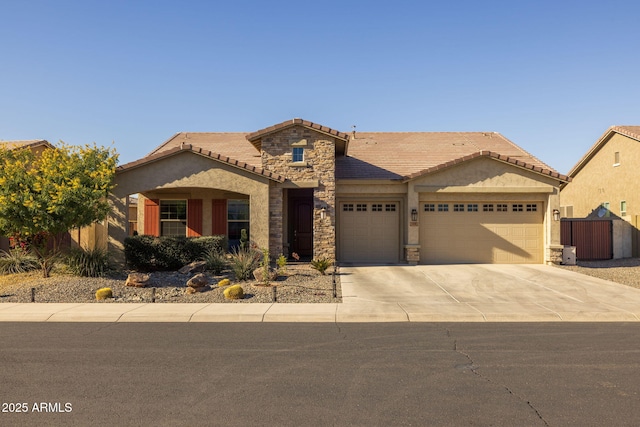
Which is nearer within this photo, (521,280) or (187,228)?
(521,280)

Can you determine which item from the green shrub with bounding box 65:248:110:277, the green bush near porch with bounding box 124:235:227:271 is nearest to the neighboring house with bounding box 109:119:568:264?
the green bush near porch with bounding box 124:235:227:271

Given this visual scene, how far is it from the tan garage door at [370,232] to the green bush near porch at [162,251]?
18.8 feet

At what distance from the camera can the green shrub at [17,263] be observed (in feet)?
48.0

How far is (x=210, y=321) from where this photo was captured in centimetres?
916

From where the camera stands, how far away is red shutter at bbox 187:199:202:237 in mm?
18797

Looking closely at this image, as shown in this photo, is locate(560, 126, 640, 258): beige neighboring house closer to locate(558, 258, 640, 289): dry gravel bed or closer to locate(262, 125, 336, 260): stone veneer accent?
locate(558, 258, 640, 289): dry gravel bed

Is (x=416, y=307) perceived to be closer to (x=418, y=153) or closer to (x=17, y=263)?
(x=418, y=153)

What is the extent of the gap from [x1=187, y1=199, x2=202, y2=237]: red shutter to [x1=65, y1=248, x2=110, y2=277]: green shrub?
185 inches

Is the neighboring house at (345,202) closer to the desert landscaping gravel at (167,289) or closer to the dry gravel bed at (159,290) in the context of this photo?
the desert landscaping gravel at (167,289)
